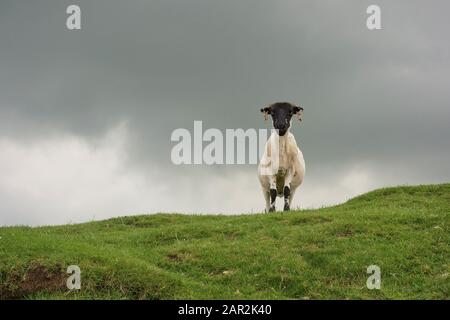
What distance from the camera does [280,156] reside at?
85.2 ft

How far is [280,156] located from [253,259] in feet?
31.9

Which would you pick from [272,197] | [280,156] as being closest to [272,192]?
[272,197]

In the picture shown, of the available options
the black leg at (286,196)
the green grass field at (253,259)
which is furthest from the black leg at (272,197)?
the green grass field at (253,259)

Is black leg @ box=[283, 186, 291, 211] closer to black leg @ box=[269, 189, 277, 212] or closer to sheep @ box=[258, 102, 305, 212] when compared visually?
sheep @ box=[258, 102, 305, 212]

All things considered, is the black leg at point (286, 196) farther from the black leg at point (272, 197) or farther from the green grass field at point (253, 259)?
the green grass field at point (253, 259)

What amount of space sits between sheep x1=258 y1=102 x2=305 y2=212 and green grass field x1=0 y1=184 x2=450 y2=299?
10.4 feet

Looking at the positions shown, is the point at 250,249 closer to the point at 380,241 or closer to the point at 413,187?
the point at 380,241

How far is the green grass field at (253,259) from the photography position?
47.0 ft

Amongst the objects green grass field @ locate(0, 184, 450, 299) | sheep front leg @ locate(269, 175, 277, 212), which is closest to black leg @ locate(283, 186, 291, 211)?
sheep front leg @ locate(269, 175, 277, 212)

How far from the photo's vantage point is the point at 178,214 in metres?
28.9

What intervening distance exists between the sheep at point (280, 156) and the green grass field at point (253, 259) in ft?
10.4

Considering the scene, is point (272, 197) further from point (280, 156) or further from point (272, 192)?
point (280, 156)

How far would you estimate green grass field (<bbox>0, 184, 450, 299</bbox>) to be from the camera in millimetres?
14336
